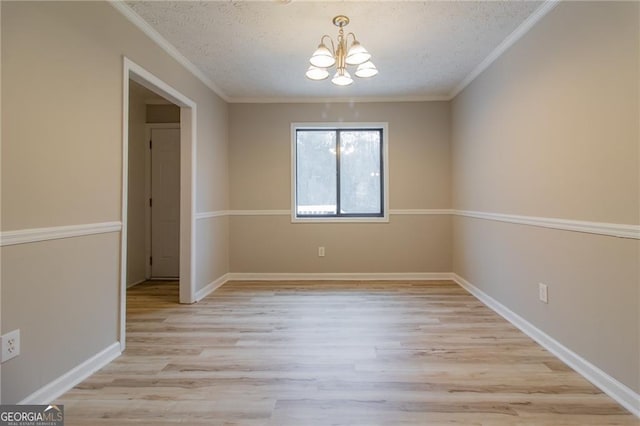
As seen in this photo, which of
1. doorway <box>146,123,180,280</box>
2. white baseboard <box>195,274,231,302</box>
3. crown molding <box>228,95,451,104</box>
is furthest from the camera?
doorway <box>146,123,180,280</box>

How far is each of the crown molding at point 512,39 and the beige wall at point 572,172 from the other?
0.06 m

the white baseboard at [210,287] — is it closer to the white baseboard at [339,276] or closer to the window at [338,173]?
the white baseboard at [339,276]

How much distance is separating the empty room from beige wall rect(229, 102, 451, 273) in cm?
9

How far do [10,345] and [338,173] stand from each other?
3.63 metres

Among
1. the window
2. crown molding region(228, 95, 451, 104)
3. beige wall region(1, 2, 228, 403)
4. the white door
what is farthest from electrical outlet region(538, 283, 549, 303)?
the white door

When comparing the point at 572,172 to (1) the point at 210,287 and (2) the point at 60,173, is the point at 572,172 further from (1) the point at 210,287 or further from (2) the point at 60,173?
(1) the point at 210,287

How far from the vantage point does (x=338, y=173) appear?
4535 mm

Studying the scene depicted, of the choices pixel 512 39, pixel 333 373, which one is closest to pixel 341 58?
pixel 512 39

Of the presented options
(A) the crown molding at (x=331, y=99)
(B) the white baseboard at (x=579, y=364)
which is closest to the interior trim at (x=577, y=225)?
(B) the white baseboard at (x=579, y=364)

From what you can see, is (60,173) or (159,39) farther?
(159,39)

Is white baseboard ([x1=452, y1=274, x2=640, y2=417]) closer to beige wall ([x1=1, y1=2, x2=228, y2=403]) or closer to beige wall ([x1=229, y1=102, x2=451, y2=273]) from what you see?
beige wall ([x1=229, y1=102, x2=451, y2=273])

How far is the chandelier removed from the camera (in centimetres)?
231

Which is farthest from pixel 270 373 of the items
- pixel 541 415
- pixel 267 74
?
pixel 267 74

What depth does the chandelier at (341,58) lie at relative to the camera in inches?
90.8
